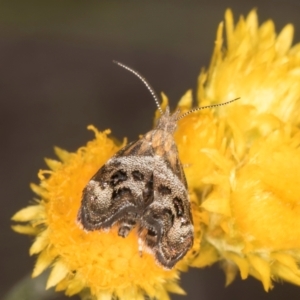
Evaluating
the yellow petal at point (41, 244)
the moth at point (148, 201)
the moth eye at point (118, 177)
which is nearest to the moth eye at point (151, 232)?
the moth at point (148, 201)

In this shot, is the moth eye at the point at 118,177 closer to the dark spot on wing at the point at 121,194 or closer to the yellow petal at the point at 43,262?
the dark spot on wing at the point at 121,194

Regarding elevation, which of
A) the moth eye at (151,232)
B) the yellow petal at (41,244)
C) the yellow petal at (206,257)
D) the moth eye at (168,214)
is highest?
the yellow petal at (41,244)

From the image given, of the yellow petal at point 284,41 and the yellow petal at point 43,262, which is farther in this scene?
the yellow petal at point 284,41

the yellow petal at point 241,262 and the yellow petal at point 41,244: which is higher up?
the yellow petal at point 41,244

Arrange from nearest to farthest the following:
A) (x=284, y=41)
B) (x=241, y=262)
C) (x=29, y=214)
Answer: (x=241, y=262), (x=29, y=214), (x=284, y=41)

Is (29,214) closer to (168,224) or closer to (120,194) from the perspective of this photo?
(120,194)

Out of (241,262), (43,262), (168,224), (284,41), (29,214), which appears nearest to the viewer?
(168,224)

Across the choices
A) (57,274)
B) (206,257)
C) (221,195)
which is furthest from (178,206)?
(57,274)
